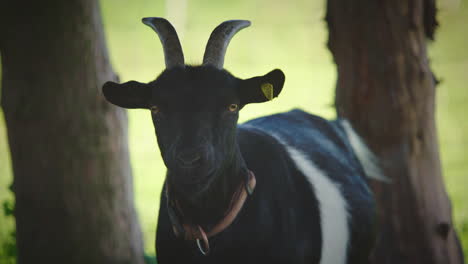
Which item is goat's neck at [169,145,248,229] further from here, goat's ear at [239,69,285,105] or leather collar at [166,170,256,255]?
goat's ear at [239,69,285,105]

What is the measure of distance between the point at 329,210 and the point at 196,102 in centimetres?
109

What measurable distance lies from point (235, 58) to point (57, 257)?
751cm

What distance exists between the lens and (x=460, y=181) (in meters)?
6.99

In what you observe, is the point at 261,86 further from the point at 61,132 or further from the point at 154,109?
the point at 61,132

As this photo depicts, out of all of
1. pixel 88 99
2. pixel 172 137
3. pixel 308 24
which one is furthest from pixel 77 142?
pixel 308 24

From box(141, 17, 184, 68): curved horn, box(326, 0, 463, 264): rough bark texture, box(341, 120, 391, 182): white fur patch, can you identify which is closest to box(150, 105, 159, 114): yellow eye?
box(141, 17, 184, 68): curved horn

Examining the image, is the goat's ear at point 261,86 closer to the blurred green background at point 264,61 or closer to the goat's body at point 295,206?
the goat's body at point 295,206

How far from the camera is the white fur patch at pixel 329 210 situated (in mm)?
2934

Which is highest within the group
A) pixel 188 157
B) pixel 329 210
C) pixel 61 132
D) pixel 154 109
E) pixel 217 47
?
pixel 217 47

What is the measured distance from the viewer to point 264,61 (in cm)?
1059

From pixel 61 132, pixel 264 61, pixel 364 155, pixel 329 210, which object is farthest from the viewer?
pixel 264 61

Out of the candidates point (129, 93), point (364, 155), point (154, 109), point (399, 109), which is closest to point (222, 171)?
point (154, 109)

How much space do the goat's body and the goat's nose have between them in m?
0.49

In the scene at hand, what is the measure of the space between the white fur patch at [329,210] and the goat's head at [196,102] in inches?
25.1
